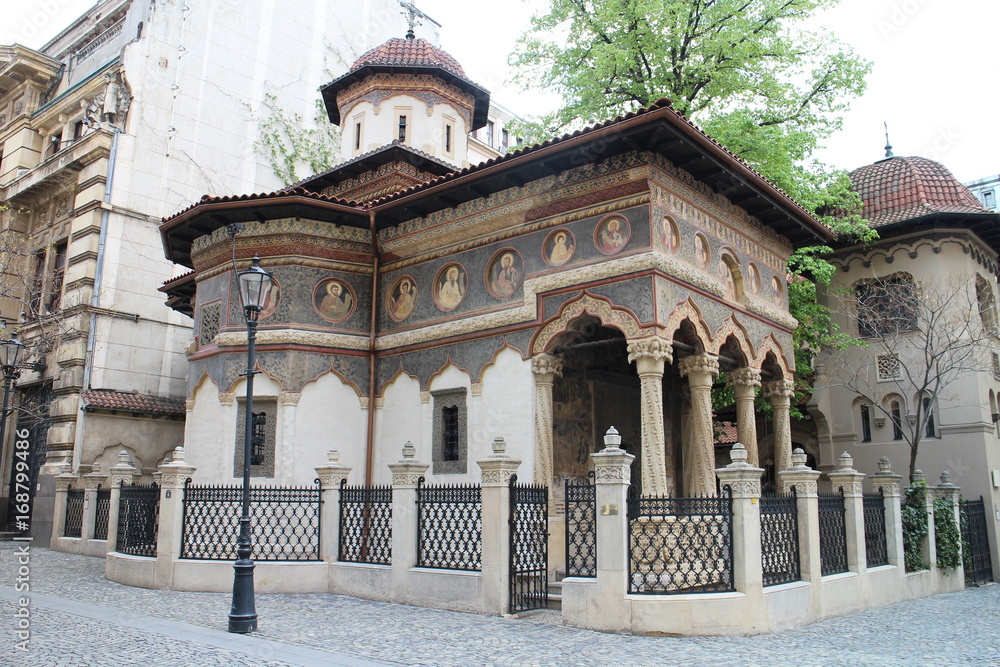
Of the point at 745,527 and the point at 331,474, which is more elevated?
the point at 331,474

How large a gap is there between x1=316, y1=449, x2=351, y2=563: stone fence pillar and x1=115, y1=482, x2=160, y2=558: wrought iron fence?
8.42 ft

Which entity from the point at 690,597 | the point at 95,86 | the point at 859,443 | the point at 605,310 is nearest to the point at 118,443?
the point at 95,86

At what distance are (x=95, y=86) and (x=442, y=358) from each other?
14.4 metres

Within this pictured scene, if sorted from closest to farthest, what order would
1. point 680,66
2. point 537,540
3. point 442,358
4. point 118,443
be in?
1. point 537,540
2. point 442,358
3. point 680,66
4. point 118,443

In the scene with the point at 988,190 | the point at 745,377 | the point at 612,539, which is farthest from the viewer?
the point at 988,190

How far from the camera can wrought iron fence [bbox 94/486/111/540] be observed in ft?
50.4

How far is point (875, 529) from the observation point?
38.9 feet

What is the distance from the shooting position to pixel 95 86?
2147 cm

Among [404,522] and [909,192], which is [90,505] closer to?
[404,522]

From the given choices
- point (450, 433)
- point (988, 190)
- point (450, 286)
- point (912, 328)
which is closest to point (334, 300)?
point (450, 286)

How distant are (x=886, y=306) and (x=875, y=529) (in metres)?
8.89

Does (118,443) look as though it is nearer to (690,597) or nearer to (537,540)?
(537,540)

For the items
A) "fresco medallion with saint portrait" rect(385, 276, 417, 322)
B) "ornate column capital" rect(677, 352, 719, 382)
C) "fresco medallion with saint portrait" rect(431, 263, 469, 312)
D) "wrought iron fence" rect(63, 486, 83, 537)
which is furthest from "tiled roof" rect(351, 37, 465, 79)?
"wrought iron fence" rect(63, 486, 83, 537)

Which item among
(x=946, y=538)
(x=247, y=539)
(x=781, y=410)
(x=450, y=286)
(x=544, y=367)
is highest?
(x=450, y=286)
